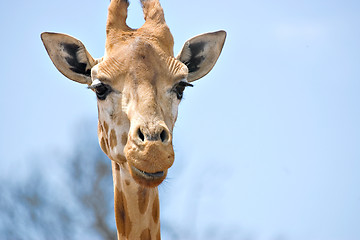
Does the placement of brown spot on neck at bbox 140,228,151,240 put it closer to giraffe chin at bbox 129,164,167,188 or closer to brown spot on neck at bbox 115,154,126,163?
brown spot on neck at bbox 115,154,126,163

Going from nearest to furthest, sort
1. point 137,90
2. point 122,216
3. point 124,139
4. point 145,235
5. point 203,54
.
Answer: point 137,90 → point 124,139 → point 145,235 → point 122,216 → point 203,54

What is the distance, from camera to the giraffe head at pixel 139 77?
23.0 ft

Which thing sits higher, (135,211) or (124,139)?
(124,139)

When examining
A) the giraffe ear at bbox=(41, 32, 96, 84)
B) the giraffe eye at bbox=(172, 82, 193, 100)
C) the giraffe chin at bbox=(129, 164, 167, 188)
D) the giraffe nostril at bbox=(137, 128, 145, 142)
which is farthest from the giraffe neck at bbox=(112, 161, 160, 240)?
the giraffe ear at bbox=(41, 32, 96, 84)

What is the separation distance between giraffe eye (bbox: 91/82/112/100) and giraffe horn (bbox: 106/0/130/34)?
0.91m

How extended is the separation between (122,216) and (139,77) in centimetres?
170

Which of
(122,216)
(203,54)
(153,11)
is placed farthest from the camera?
(203,54)

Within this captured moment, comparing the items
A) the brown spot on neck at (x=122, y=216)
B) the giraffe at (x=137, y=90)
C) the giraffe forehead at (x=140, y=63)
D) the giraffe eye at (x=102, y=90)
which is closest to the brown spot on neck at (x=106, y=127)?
the giraffe at (x=137, y=90)

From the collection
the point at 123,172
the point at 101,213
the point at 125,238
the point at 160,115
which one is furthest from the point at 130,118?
the point at 101,213

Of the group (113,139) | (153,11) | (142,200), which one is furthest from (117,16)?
(142,200)

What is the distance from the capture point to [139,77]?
7.52 m

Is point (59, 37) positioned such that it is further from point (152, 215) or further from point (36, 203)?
point (36, 203)

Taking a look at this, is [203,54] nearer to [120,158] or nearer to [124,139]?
→ [124,139]

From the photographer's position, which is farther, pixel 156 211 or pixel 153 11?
pixel 153 11
